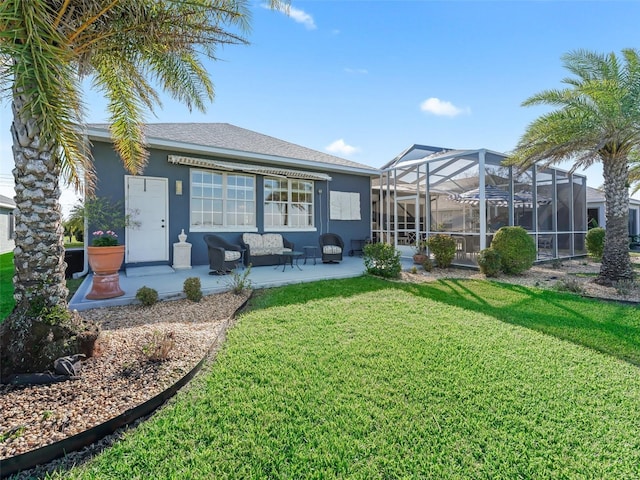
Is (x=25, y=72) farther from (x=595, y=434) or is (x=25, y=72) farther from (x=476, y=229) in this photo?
(x=476, y=229)

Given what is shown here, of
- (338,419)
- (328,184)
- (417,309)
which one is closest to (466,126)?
(328,184)

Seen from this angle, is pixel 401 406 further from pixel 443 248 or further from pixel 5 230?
pixel 5 230

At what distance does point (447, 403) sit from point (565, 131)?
8.80 meters

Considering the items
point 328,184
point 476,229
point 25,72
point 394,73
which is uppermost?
point 394,73

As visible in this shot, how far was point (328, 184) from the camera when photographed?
1239 cm

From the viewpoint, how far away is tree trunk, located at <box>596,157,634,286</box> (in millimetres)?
Result: 7969

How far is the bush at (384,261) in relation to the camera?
838 cm

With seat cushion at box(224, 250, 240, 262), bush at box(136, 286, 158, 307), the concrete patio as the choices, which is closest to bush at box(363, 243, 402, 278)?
the concrete patio

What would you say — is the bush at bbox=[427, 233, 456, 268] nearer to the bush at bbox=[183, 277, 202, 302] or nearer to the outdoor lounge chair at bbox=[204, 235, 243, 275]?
the outdoor lounge chair at bbox=[204, 235, 243, 275]

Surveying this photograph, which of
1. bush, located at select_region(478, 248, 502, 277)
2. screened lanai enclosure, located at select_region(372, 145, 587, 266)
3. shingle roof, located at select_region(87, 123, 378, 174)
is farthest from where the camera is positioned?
screened lanai enclosure, located at select_region(372, 145, 587, 266)

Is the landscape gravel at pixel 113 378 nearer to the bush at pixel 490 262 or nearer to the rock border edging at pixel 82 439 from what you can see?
the rock border edging at pixel 82 439

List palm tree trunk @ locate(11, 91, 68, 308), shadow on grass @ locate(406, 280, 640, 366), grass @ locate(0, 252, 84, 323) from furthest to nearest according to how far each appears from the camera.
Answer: grass @ locate(0, 252, 84, 323), shadow on grass @ locate(406, 280, 640, 366), palm tree trunk @ locate(11, 91, 68, 308)

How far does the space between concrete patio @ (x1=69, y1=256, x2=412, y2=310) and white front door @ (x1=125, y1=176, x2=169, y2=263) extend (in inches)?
19.5

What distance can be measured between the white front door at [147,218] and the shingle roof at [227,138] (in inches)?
50.5
